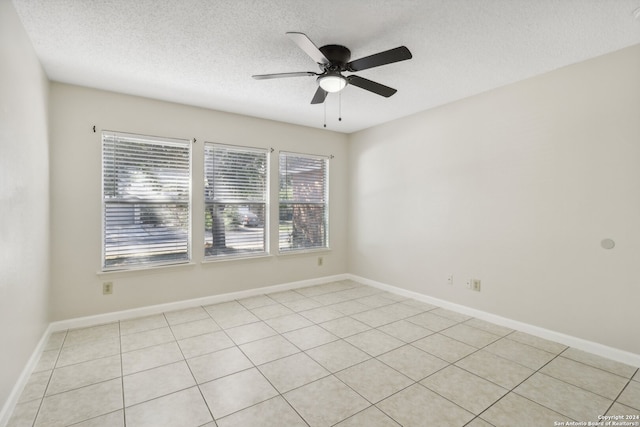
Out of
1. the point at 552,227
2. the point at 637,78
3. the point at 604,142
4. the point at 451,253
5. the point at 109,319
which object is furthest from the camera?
the point at 451,253

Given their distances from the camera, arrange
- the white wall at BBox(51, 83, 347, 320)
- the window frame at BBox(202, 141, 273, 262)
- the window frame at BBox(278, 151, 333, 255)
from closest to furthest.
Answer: the white wall at BBox(51, 83, 347, 320) < the window frame at BBox(202, 141, 273, 262) < the window frame at BBox(278, 151, 333, 255)

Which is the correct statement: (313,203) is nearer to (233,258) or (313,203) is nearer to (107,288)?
(233,258)

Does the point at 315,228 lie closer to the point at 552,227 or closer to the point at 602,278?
the point at 552,227

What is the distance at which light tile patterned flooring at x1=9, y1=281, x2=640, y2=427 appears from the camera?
1.87 m

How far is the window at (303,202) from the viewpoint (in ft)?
15.2

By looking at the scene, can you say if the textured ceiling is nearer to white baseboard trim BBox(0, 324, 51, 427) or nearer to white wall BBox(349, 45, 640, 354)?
white wall BBox(349, 45, 640, 354)

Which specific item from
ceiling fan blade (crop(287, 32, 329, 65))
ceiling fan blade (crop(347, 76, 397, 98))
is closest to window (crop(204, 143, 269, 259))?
ceiling fan blade (crop(347, 76, 397, 98))

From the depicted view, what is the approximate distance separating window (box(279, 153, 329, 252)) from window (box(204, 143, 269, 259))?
0.32 metres

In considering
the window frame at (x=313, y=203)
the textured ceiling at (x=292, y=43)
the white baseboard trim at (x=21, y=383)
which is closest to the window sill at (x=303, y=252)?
the window frame at (x=313, y=203)

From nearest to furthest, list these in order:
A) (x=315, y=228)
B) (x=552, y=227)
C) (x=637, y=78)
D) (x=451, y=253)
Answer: (x=637, y=78) < (x=552, y=227) < (x=451, y=253) < (x=315, y=228)

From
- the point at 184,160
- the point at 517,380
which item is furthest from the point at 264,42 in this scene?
the point at 517,380

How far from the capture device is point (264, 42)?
238 cm

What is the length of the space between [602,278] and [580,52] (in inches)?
74.3

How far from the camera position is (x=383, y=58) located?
2133 mm
